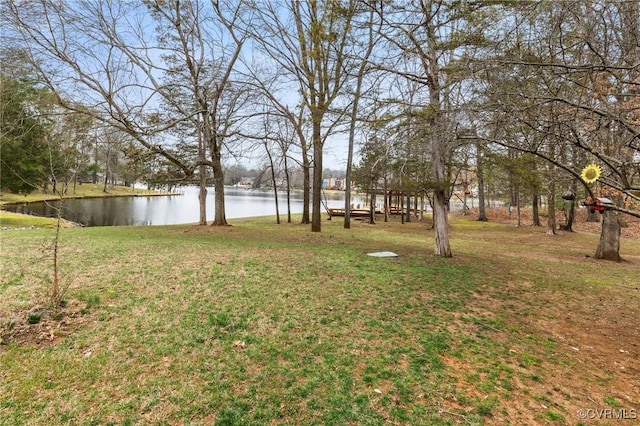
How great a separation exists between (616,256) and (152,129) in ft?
44.2

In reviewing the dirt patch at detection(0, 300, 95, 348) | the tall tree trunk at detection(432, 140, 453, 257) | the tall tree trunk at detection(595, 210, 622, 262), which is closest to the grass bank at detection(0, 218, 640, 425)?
the dirt patch at detection(0, 300, 95, 348)

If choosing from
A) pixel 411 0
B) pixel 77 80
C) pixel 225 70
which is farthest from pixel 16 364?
pixel 225 70

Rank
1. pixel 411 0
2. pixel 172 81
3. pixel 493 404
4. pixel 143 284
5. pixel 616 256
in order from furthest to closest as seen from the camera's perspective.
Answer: pixel 172 81, pixel 616 256, pixel 411 0, pixel 143 284, pixel 493 404

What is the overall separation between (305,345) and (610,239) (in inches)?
373

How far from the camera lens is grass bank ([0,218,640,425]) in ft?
7.27

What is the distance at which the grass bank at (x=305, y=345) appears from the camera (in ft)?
7.27

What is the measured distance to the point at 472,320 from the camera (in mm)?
3822

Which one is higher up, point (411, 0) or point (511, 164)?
point (411, 0)

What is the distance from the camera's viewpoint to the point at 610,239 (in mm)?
8281

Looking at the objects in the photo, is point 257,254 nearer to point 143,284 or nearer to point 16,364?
point 143,284

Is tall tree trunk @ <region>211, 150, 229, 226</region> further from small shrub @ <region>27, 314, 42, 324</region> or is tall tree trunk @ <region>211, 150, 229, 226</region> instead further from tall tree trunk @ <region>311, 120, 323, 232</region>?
small shrub @ <region>27, 314, 42, 324</region>

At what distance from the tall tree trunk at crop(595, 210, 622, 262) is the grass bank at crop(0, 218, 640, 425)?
10.5 feet

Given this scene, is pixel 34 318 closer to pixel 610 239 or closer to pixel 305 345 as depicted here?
pixel 305 345

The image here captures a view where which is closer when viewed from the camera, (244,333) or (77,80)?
(244,333)
